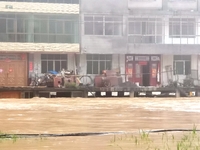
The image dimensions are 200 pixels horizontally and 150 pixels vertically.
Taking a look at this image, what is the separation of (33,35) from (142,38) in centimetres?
661

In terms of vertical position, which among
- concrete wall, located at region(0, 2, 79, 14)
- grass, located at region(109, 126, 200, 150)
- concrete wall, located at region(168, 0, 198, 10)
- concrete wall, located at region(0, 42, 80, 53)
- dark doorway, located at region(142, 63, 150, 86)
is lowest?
grass, located at region(109, 126, 200, 150)

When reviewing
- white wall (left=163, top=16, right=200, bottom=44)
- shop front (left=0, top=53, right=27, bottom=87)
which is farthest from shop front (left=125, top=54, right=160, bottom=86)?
shop front (left=0, top=53, right=27, bottom=87)

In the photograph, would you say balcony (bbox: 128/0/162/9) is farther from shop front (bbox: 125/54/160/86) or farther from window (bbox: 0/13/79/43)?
window (bbox: 0/13/79/43)

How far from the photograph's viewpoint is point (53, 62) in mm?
24484

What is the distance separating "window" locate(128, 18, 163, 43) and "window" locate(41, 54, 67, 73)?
14.2 ft

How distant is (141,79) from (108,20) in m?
4.24

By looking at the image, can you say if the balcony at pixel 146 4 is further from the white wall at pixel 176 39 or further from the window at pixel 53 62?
the window at pixel 53 62

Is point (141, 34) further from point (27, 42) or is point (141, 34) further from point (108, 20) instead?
point (27, 42)

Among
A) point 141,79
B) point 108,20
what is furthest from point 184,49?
point 108,20

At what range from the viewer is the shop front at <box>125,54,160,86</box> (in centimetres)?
2539

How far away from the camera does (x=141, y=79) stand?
83.7ft

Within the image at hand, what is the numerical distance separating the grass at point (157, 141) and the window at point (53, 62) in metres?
18.3

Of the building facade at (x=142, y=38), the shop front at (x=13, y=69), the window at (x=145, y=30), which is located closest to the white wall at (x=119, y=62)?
the building facade at (x=142, y=38)

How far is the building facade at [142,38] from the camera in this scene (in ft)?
80.6
